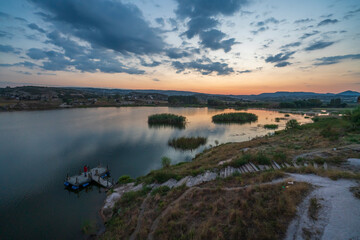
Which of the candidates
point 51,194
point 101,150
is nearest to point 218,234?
point 51,194

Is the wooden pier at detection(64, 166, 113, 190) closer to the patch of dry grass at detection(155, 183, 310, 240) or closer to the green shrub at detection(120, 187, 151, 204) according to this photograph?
the green shrub at detection(120, 187, 151, 204)

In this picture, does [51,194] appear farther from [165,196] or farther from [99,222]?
[165,196]

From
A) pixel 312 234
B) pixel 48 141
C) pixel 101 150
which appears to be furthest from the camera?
pixel 48 141

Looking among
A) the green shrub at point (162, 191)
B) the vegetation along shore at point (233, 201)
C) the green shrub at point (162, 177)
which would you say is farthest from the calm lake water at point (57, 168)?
the green shrub at point (162, 177)

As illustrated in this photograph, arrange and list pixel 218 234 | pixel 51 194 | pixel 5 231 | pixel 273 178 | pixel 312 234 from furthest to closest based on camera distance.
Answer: pixel 51 194 < pixel 5 231 < pixel 273 178 < pixel 218 234 < pixel 312 234

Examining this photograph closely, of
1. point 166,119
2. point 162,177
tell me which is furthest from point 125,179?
point 166,119

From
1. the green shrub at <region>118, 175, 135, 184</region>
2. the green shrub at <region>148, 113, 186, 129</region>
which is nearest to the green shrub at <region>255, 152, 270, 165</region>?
the green shrub at <region>118, 175, 135, 184</region>

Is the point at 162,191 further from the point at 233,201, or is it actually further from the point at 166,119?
the point at 166,119

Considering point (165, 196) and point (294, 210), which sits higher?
point (294, 210)
